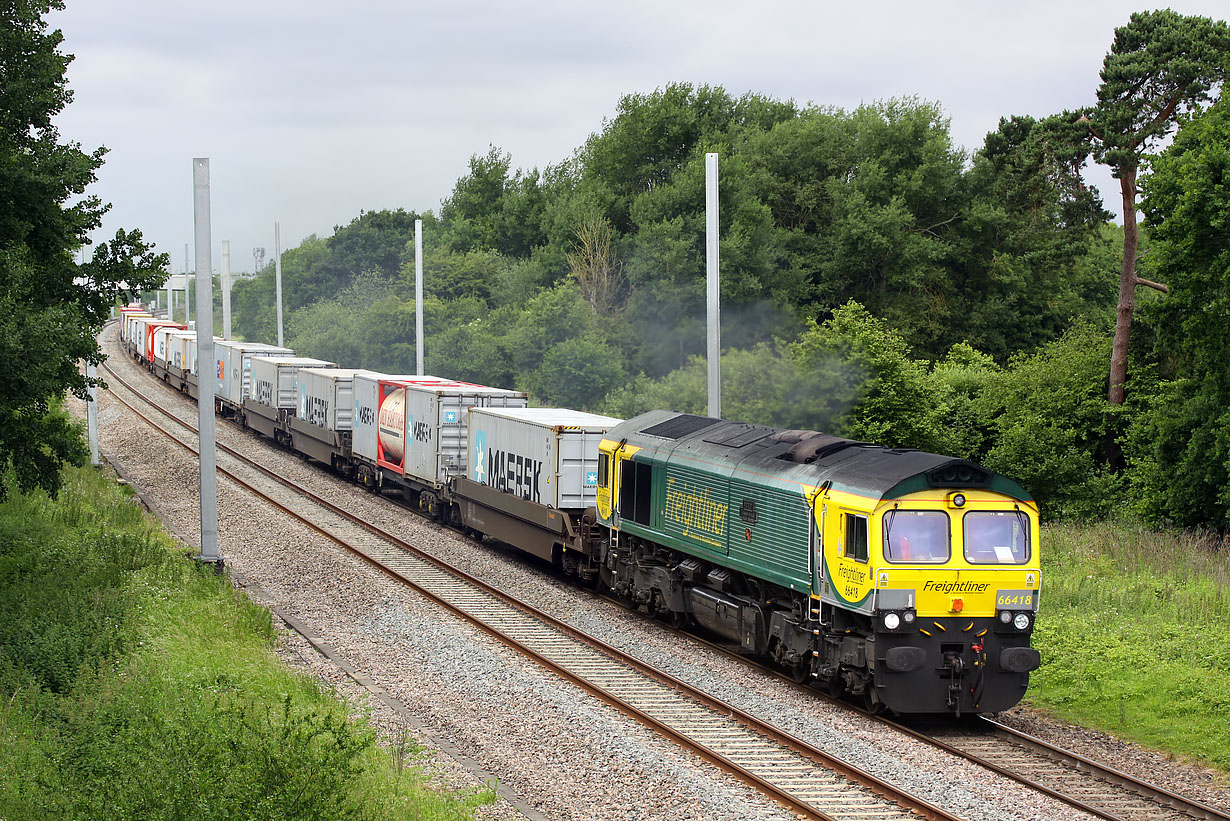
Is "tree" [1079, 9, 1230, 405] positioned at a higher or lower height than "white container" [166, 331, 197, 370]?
higher

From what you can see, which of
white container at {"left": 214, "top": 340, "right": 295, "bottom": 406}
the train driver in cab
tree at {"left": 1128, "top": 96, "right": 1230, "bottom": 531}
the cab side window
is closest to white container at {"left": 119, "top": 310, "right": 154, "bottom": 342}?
white container at {"left": 214, "top": 340, "right": 295, "bottom": 406}

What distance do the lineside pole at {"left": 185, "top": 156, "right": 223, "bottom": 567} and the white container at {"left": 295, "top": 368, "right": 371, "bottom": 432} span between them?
48.6 ft

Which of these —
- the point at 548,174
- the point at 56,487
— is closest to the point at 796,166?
the point at 548,174

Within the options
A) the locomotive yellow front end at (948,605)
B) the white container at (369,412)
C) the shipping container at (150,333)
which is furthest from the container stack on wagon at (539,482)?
the shipping container at (150,333)

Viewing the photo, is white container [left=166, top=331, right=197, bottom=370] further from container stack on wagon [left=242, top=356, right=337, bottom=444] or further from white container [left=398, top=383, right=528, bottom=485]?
white container [left=398, top=383, right=528, bottom=485]

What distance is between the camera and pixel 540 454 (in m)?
23.0

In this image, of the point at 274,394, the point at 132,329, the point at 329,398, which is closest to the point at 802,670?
the point at 329,398

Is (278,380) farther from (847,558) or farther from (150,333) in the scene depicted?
(150,333)

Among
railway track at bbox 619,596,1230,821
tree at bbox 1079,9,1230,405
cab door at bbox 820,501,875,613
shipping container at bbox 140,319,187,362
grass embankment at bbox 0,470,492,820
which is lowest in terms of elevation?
railway track at bbox 619,596,1230,821

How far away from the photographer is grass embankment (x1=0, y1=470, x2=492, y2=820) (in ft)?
30.5

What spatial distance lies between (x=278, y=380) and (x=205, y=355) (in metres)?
21.7

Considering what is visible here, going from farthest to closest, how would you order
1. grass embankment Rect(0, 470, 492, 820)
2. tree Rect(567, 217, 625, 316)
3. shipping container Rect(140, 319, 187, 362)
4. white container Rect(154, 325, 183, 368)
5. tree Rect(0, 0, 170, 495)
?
shipping container Rect(140, 319, 187, 362) < white container Rect(154, 325, 183, 368) < tree Rect(567, 217, 625, 316) < tree Rect(0, 0, 170, 495) < grass embankment Rect(0, 470, 492, 820)

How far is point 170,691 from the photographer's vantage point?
12422 millimetres

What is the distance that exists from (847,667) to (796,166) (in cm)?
4944
